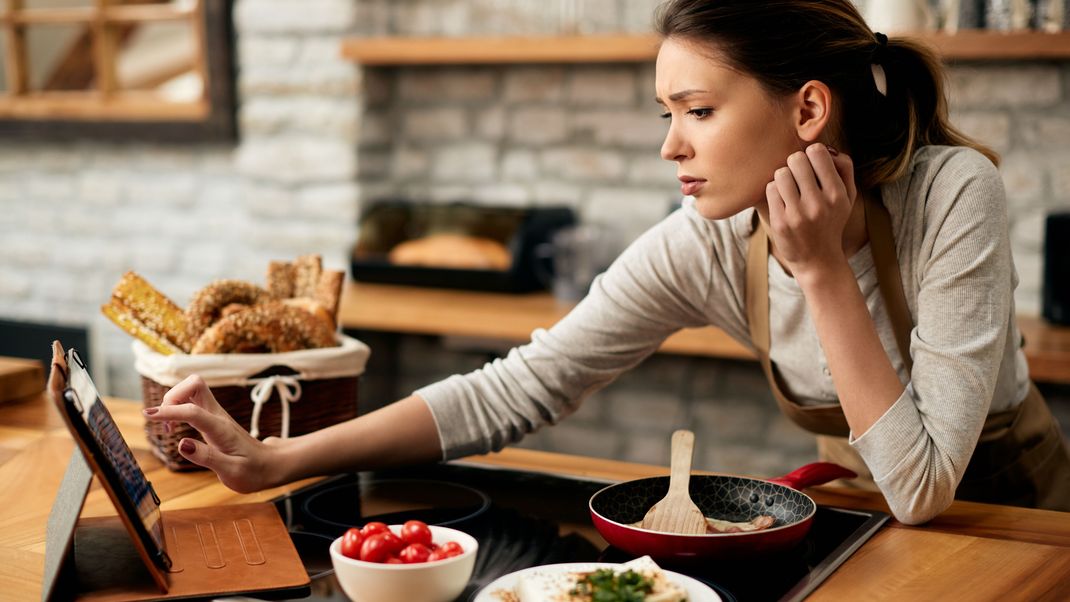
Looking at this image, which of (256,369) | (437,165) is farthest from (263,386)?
(437,165)

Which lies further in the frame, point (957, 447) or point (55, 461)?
point (55, 461)

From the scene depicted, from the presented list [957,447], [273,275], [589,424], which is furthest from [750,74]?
[589,424]

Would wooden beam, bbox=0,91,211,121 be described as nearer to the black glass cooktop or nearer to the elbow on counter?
the black glass cooktop

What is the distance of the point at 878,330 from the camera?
1508mm

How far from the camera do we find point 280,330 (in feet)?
4.95

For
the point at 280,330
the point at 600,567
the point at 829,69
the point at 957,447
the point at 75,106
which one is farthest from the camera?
the point at 75,106

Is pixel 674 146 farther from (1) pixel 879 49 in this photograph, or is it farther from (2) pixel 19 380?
(2) pixel 19 380

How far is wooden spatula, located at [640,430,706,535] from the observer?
3.90 ft

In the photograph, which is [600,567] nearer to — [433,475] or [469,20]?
[433,475]

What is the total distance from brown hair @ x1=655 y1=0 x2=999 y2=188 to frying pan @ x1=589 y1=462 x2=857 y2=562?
0.42 m

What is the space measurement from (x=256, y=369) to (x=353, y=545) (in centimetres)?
49

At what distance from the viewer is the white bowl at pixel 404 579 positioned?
976 millimetres

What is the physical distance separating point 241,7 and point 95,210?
3.46 feet

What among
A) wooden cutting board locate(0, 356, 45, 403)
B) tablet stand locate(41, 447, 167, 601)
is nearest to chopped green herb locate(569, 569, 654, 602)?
tablet stand locate(41, 447, 167, 601)
